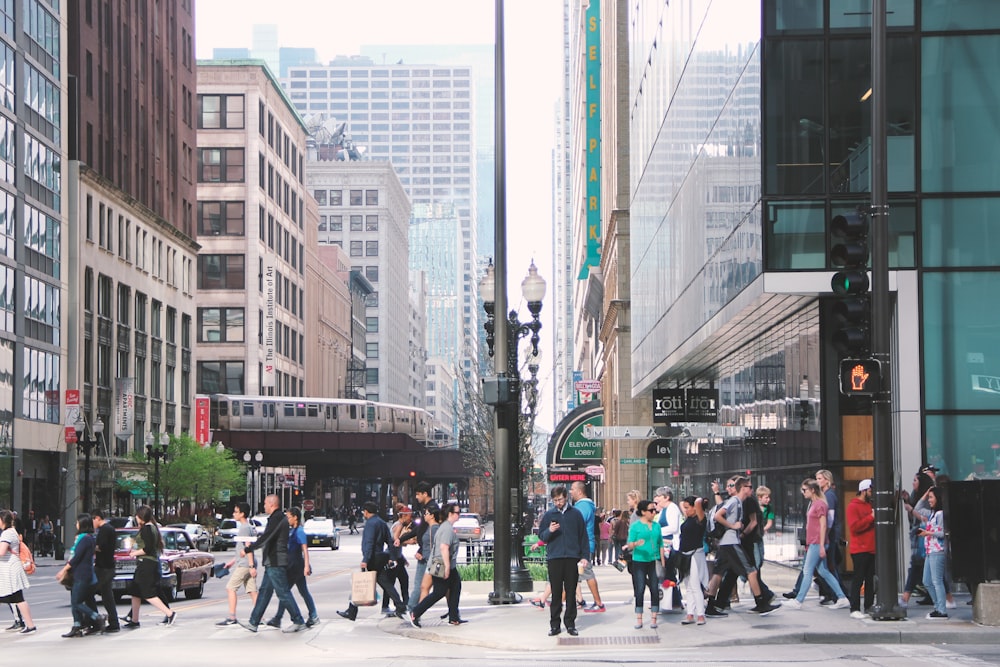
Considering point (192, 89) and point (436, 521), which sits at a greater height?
point (192, 89)

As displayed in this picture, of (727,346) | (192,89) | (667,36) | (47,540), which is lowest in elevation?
(47,540)

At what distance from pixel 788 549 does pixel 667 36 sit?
601 inches

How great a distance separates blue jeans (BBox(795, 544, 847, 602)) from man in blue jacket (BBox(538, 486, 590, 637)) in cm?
362

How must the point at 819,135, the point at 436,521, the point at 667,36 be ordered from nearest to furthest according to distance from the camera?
the point at 436,521, the point at 819,135, the point at 667,36

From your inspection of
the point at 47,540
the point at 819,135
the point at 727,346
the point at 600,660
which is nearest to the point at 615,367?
the point at 47,540

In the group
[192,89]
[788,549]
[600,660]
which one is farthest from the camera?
[192,89]

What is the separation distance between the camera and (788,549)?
25.8 metres

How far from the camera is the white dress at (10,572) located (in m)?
20.1

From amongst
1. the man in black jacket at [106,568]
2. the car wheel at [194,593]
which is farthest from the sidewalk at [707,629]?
the car wheel at [194,593]

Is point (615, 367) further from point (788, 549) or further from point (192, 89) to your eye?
point (192, 89)

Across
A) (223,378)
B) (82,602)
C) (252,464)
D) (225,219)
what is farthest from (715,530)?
(223,378)

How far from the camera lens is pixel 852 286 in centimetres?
1753

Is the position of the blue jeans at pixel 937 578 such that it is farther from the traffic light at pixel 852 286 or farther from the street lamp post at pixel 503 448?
the street lamp post at pixel 503 448

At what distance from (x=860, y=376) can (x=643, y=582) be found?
406 centimetres
